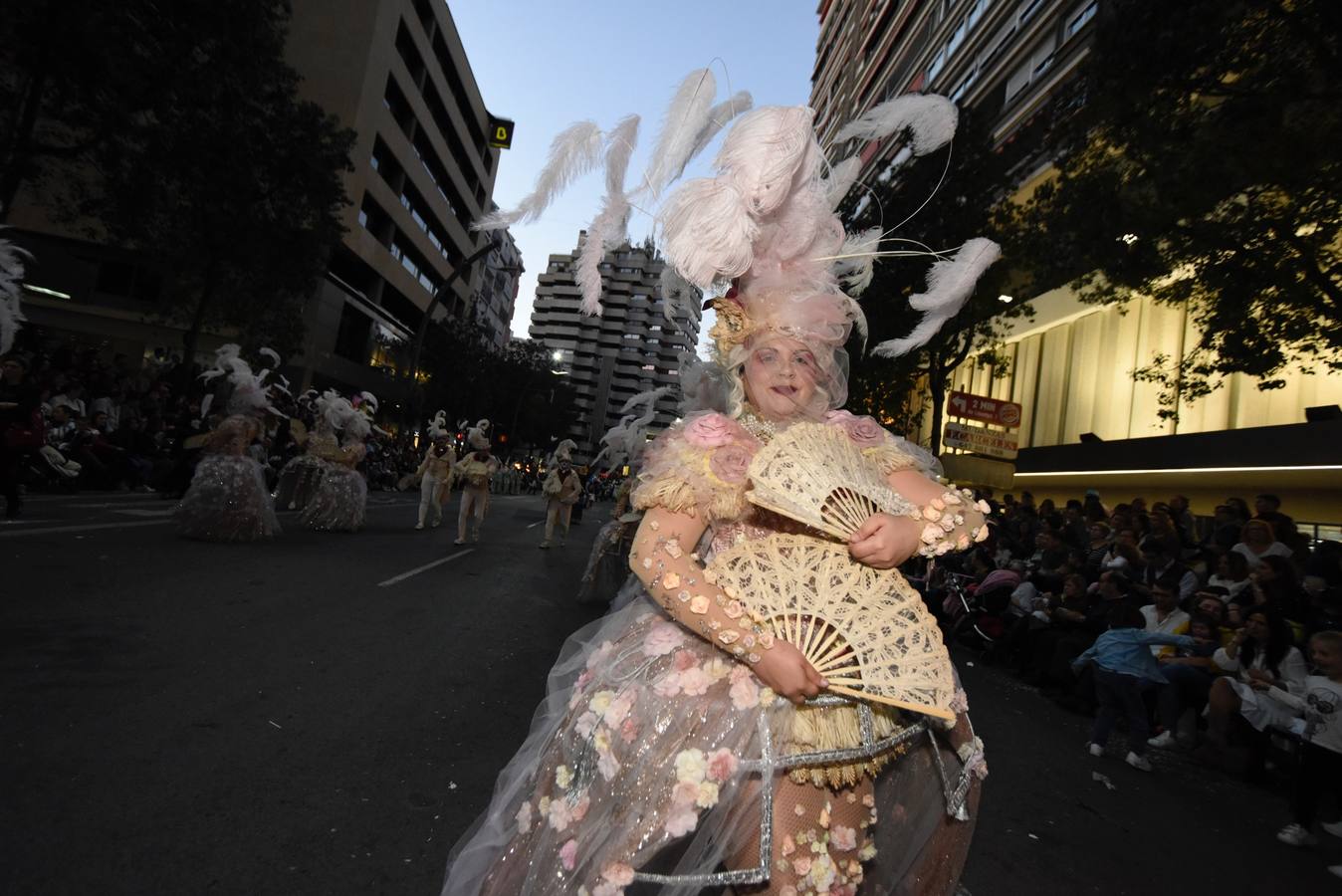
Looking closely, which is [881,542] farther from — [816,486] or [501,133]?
[501,133]

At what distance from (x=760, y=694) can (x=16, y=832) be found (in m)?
2.68

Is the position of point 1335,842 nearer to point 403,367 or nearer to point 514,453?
point 403,367

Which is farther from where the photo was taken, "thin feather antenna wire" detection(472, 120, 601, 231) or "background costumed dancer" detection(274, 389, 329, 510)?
"background costumed dancer" detection(274, 389, 329, 510)

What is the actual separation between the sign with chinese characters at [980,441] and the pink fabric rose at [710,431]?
19.0 m

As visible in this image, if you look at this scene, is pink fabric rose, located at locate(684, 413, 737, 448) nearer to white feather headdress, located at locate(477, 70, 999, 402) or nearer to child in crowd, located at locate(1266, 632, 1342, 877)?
white feather headdress, located at locate(477, 70, 999, 402)

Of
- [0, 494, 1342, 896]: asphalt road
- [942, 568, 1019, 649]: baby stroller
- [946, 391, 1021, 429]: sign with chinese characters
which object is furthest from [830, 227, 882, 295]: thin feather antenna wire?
[946, 391, 1021, 429]: sign with chinese characters

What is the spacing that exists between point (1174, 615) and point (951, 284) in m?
6.03

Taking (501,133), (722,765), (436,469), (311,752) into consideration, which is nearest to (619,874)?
(722,765)

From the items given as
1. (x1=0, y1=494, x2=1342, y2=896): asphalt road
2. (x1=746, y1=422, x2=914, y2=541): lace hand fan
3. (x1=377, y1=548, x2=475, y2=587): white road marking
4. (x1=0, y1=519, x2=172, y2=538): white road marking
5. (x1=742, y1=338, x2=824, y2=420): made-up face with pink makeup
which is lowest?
(x1=0, y1=494, x2=1342, y2=896): asphalt road

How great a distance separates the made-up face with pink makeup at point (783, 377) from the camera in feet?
7.14

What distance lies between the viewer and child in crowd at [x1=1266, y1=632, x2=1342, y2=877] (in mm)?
4638

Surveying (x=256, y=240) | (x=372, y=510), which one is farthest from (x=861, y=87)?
(x=372, y=510)

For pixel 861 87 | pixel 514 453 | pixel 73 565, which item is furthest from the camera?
pixel 514 453

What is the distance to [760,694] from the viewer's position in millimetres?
1706
